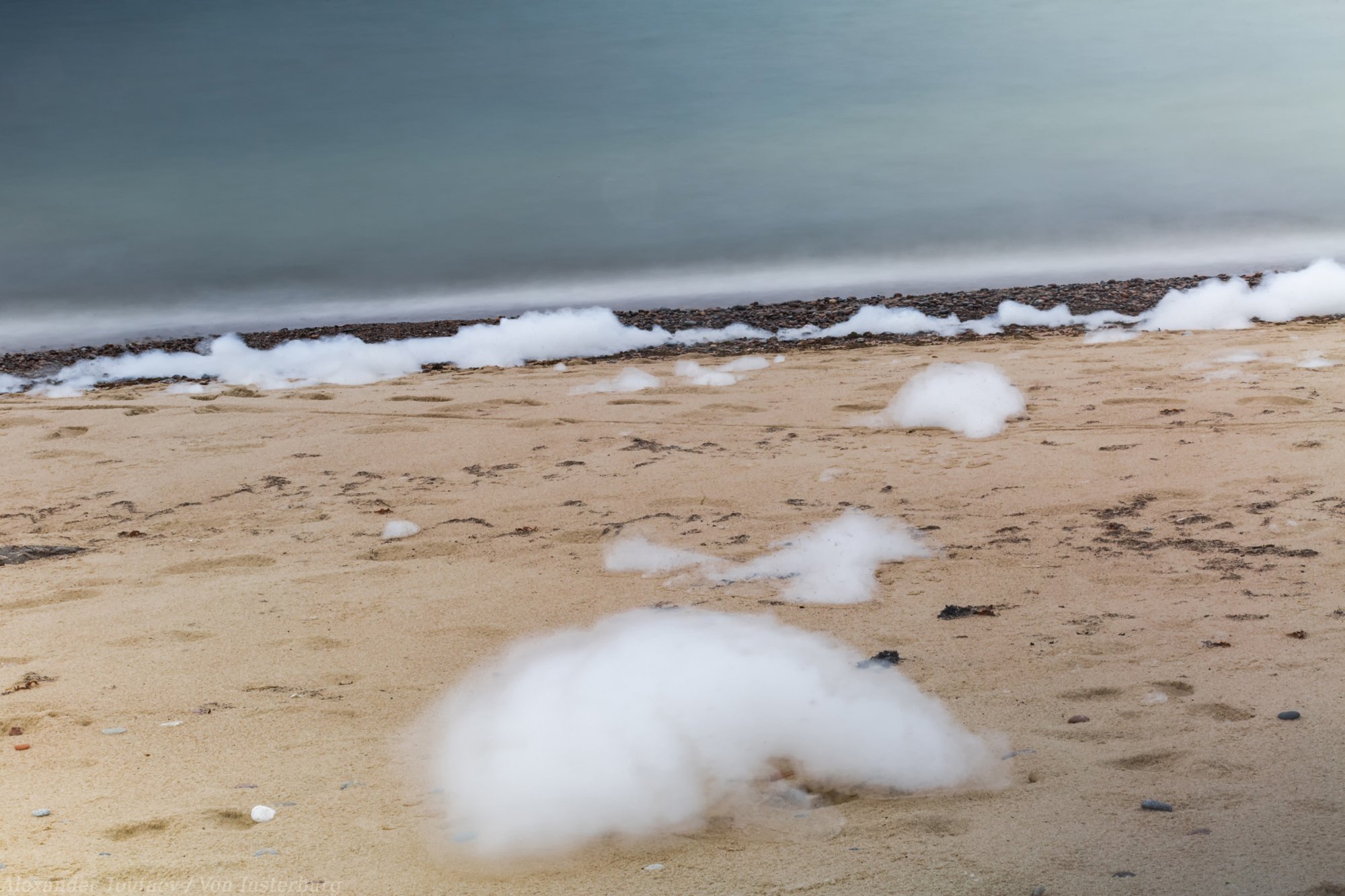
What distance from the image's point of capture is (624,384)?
24.4ft

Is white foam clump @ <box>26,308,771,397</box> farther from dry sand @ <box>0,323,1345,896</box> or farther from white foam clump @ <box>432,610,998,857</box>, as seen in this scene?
white foam clump @ <box>432,610,998,857</box>

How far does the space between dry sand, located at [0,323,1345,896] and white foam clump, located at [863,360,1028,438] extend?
0.58 feet

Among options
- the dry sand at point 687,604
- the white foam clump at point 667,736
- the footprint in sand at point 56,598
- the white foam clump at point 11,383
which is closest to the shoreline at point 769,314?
the white foam clump at point 11,383

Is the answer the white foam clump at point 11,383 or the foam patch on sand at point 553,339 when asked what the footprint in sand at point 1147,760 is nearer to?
the foam patch on sand at point 553,339

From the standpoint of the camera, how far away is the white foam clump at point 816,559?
11.6 feet

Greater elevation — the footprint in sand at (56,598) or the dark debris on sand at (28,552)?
the dark debris on sand at (28,552)

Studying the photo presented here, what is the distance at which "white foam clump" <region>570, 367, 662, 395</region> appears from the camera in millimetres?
7371

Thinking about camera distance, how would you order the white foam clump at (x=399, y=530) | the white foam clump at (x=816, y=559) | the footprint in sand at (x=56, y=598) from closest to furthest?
1. the white foam clump at (x=816, y=559)
2. the footprint in sand at (x=56, y=598)
3. the white foam clump at (x=399, y=530)

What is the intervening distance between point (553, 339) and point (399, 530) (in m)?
5.02

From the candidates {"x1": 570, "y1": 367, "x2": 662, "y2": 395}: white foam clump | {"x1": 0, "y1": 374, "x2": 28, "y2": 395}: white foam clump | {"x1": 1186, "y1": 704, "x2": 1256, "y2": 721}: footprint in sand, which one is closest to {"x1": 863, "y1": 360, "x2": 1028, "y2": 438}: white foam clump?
{"x1": 570, "y1": 367, "x2": 662, "y2": 395}: white foam clump

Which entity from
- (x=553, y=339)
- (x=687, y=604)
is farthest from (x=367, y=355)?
(x=687, y=604)

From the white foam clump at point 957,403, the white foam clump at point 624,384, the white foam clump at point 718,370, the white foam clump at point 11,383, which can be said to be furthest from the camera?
the white foam clump at point 11,383

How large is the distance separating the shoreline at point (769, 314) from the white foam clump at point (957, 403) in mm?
3506

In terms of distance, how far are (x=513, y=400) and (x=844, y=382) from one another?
2251mm
